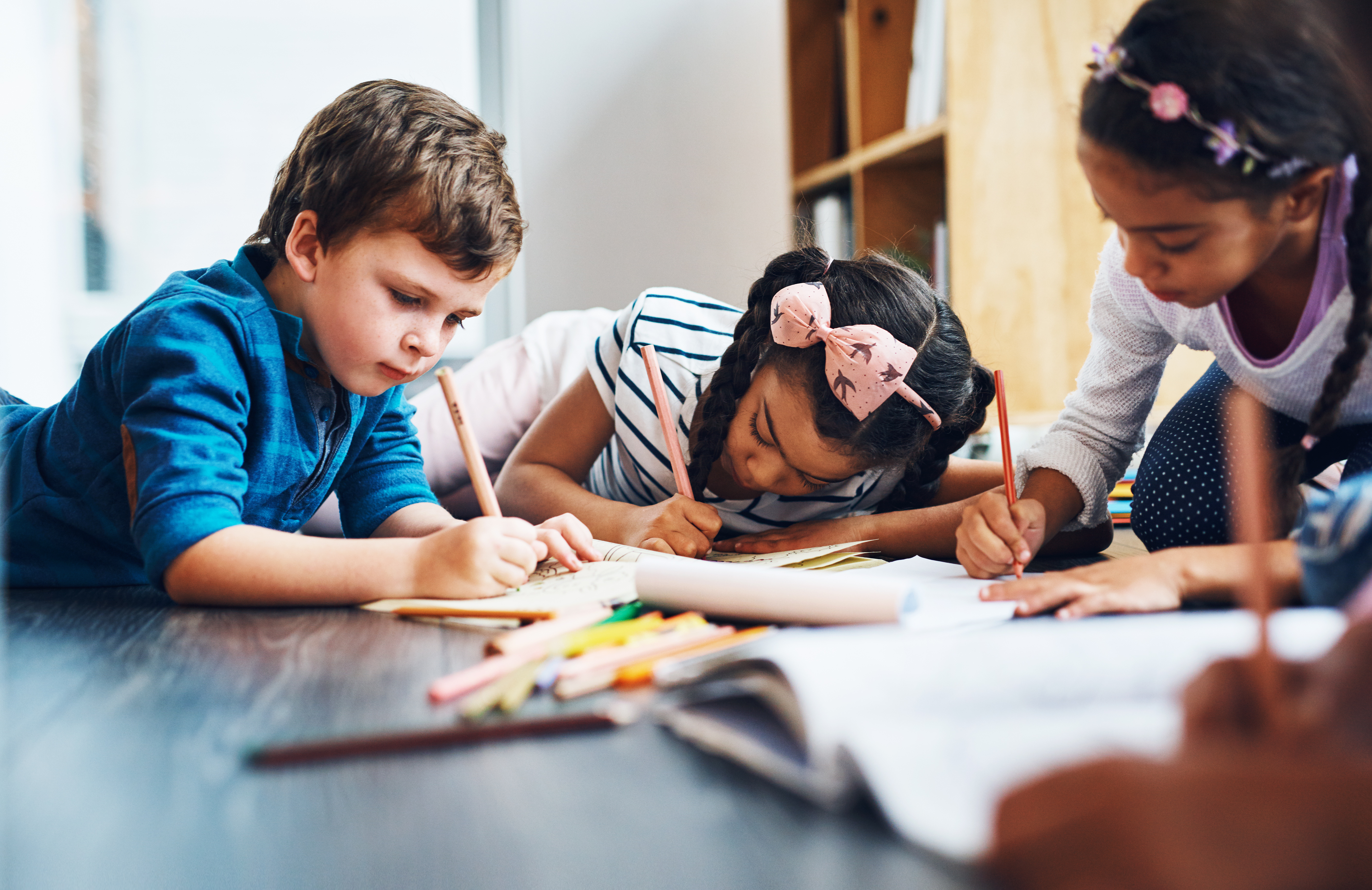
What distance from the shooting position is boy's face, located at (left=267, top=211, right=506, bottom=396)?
81cm

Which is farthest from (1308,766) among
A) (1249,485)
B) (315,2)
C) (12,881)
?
(315,2)

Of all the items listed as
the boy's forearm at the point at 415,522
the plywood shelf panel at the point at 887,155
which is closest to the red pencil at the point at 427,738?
the boy's forearm at the point at 415,522

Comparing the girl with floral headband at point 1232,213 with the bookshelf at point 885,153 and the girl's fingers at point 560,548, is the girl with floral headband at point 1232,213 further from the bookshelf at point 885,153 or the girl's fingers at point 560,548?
the bookshelf at point 885,153

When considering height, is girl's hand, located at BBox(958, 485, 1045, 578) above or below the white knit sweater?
below

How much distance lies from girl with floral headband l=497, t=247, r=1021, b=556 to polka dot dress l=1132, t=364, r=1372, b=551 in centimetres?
18

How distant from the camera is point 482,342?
232cm

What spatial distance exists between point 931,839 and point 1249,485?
0.10m

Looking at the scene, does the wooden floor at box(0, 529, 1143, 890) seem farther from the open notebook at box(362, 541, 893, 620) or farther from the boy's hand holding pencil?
the boy's hand holding pencil

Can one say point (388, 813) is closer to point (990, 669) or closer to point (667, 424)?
point (990, 669)

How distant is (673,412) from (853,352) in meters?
0.26

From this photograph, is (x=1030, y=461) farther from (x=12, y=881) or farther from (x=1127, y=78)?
(x=12, y=881)

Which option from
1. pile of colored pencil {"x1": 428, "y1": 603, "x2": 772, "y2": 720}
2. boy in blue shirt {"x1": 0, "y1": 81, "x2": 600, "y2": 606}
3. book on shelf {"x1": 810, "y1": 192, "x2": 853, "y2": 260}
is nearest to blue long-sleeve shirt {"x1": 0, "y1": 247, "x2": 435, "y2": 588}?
boy in blue shirt {"x1": 0, "y1": 81, "x2": 600, "y2": 606}

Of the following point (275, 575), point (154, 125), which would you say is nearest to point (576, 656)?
point (275, 575)

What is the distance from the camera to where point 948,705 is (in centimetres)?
29
